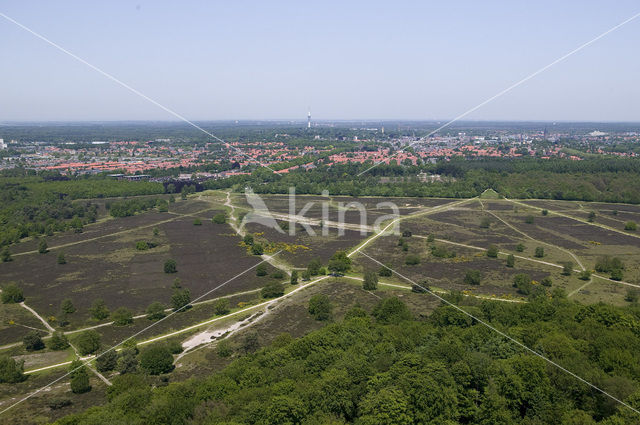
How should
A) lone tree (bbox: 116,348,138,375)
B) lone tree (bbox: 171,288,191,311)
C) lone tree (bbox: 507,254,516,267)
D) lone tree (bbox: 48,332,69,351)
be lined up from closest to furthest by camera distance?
lone tree (bbox: 116,348,138,375), lone tree (bbox: 48,332,69,351), lone tree (bbox: 171,288,191,311), lone tree (bbox: 507,254,516,267)

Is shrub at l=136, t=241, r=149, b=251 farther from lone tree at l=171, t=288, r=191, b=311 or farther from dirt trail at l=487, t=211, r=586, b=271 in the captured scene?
dirt trail at l=487, t=211, r=586, b=271

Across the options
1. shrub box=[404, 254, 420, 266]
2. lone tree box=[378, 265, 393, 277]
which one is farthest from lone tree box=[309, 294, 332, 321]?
shrub box=[404, 254, 420, 266]

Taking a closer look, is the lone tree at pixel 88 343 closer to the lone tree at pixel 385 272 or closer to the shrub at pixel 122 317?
the shrub at pixel 122 317

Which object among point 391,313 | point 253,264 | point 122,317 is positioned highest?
point 391,313

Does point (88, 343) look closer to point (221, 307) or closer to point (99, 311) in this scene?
point (99, 311)

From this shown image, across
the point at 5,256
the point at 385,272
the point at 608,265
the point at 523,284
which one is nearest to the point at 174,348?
the point at 385,272

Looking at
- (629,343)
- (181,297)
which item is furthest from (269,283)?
(629,343)
